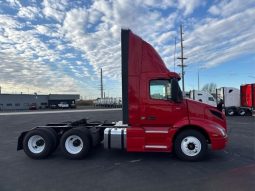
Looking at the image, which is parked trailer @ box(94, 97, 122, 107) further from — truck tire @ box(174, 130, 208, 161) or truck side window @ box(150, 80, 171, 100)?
truck tire @ box(174, 130, 208, 161)

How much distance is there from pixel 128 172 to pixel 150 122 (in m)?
1.91

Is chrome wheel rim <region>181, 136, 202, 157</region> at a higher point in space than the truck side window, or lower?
lower

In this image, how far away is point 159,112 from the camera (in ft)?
26.3

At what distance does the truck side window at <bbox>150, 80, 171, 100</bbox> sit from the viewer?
7969 mm

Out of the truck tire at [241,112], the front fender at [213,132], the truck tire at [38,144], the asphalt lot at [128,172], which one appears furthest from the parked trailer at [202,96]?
the truck tire at [38,144]

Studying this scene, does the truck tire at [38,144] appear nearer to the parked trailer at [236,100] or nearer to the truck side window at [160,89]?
the truck side window at [160,89]

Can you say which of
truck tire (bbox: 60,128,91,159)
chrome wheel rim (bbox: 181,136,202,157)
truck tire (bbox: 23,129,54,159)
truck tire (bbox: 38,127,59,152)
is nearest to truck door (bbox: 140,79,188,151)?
chrome wheel rim (bbox: 181,136,202,157)

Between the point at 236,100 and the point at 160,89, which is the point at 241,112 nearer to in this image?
the point at 236,100

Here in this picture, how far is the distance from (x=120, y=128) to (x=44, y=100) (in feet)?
277

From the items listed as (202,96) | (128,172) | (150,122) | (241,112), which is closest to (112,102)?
(202,96)

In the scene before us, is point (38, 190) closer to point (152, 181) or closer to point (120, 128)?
point (152, 181)

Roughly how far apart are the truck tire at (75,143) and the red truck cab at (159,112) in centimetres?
132

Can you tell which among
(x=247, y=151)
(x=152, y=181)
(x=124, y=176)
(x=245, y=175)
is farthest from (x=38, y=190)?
(x=247, y=151)

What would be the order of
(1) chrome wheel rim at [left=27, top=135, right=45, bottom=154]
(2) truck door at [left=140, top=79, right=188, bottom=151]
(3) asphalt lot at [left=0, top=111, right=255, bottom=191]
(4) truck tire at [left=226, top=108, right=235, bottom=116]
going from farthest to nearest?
(4) truck tire at [left=226, top=108, right=235, bottom=116]
(1) chrome wheel rim at [left=27, top=135, right=45, bottom=154]
(2) truck door at [left=140, top=79, right=188, bottom=151]
(3) asphalt lot at [left=0, top=111, right=255, bottom=191]
